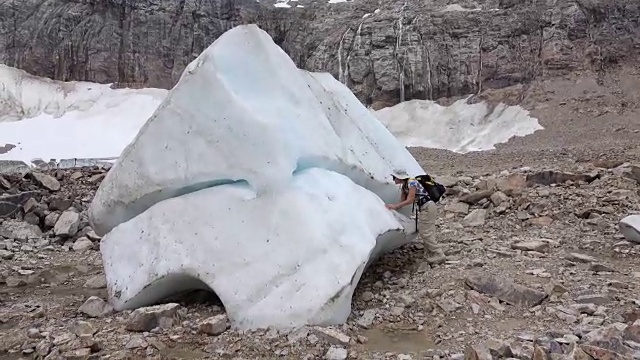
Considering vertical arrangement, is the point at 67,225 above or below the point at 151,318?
below

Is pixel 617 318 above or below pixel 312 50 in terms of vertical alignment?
below

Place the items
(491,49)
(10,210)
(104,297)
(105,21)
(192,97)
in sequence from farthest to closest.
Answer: (105,21)
(491,49)
(10,210)
(104,297)
(192,97)

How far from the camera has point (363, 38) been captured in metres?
33.1

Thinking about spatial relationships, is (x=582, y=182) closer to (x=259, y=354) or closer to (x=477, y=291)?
(x=477, y=291)

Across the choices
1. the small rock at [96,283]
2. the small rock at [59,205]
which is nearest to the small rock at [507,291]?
the small rock at [96,283]

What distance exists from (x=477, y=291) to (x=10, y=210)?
827 centimetres

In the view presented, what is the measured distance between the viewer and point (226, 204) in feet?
16.0

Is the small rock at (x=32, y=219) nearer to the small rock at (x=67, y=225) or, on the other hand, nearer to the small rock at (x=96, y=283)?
the small rock at (x=67, y=225)

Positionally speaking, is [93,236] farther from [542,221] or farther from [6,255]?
[542,221]

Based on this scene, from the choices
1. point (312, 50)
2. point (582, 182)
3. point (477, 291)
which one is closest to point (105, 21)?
point (312, 50)

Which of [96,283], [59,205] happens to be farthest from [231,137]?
[59,205]

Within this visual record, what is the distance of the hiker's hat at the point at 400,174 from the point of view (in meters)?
6.20

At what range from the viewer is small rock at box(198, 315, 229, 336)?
13.9 ft

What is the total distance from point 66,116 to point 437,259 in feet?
105
